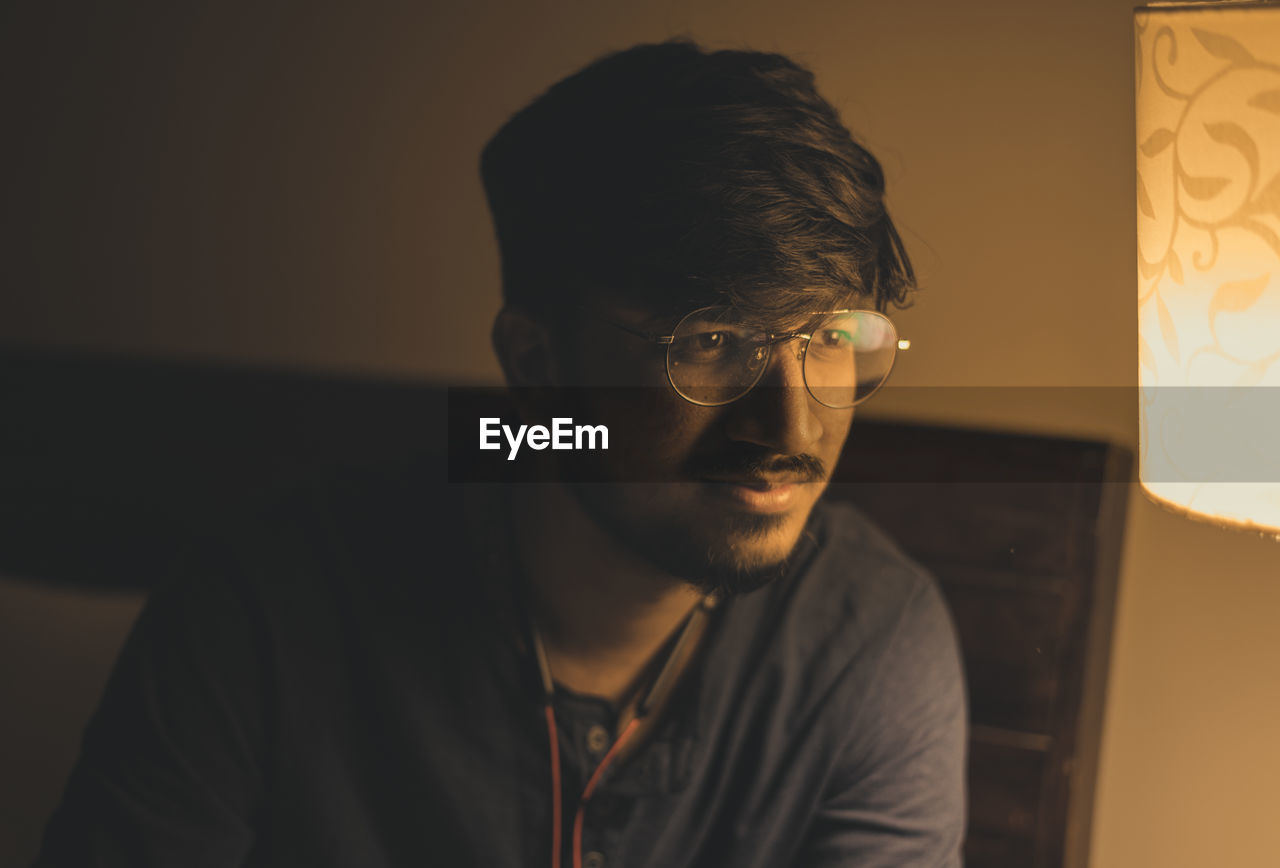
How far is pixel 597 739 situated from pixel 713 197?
1.57 ft

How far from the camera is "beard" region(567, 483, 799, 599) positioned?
2.42ft

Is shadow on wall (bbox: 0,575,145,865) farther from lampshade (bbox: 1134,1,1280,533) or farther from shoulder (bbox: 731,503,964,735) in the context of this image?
lampshade (bbox: 1134,1,1280,533)

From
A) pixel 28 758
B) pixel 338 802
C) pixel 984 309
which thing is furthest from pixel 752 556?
pixel 28 758

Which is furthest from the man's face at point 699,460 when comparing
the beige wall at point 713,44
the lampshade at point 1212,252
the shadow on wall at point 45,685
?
the shadow on wall at point 45,685

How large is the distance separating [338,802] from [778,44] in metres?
0.78

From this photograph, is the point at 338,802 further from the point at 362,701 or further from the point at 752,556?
the point at 752,556

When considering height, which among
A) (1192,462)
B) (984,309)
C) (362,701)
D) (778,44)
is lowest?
(362,701)

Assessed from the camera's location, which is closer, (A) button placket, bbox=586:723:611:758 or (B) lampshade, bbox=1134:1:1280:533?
(B) lampshade, bbox=1134:1:1280:533

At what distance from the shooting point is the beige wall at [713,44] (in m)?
0.76

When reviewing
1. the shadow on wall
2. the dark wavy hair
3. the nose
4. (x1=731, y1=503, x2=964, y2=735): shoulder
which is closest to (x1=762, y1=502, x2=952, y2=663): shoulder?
(x1=731, y1=503, x2=964, y2=735): shoulder

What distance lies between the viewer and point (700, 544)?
74cm

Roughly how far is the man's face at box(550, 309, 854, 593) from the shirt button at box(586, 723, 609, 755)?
0.51ft

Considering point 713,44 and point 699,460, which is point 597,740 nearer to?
point 699,460

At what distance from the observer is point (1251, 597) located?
0.82 m
